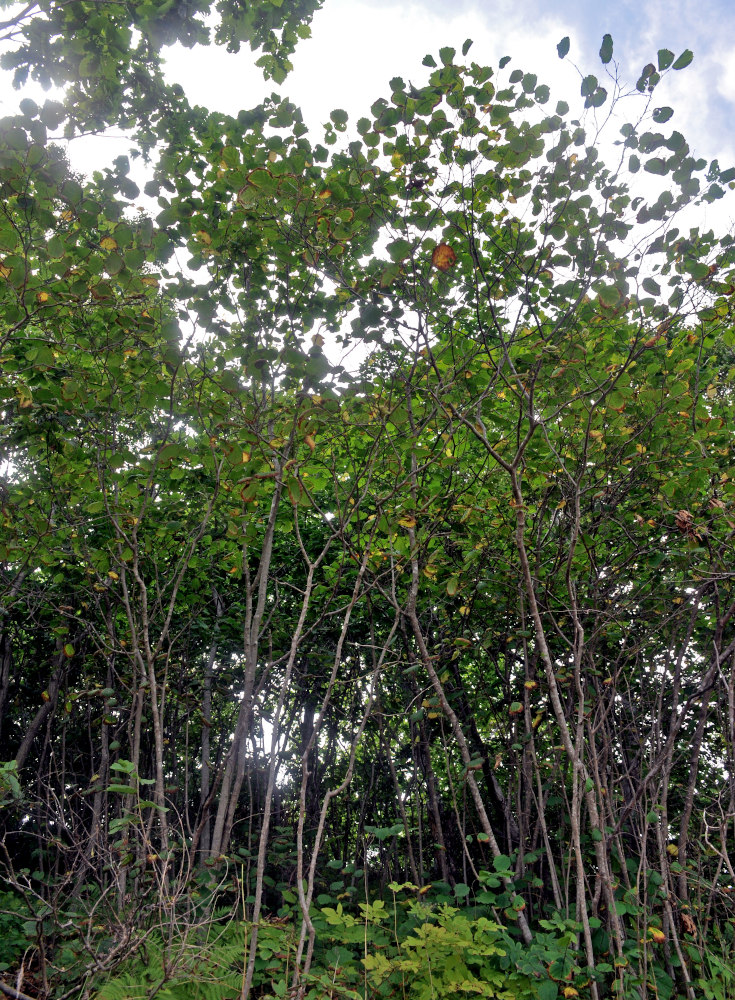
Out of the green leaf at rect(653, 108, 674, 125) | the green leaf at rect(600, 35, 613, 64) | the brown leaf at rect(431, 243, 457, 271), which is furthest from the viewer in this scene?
the brown leaf at rect(431, 243, 457, 271)

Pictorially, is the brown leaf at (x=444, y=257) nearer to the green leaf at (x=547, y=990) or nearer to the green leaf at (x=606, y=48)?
the green leaf at (x=606, y=48)

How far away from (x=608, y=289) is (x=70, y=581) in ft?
13.7

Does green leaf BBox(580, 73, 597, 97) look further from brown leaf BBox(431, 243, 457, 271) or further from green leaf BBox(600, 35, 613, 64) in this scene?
brown leaf BBox(431, 243, 457, 271)

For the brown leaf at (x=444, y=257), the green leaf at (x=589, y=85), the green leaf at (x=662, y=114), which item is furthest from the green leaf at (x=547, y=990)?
the green leaf at (x=589, y=85)

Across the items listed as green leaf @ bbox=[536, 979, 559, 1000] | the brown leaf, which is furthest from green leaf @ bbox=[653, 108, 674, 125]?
green leaf @ bbox=[536, 979, 559, 1000]

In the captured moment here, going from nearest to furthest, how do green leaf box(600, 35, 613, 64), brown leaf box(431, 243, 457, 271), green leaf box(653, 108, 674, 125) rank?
green leaf box(600, 35, 613, 64), green leaf box(653, 108, 674, 125), brown leaf box(431, 243, 457, 271)

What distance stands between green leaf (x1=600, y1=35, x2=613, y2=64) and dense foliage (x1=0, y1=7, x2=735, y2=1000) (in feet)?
0.05

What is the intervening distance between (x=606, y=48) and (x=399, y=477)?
6.51 ft

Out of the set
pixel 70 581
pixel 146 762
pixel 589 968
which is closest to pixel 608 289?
pixel 589 968

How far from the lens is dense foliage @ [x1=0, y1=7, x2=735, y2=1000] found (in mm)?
2393

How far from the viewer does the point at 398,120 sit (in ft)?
9.09

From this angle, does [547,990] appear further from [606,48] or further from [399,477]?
[606,48]

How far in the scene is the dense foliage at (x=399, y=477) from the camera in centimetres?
239

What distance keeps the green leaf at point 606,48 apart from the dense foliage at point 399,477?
0.01 meters
